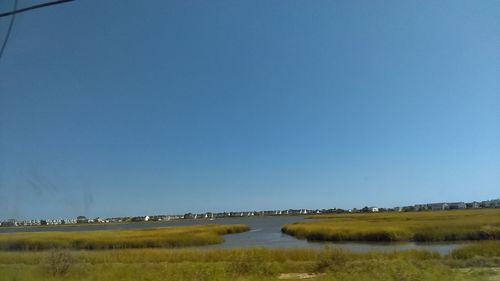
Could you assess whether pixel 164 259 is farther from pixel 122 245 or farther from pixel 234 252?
pixel 122 245

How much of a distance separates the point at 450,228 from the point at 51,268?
35.7m

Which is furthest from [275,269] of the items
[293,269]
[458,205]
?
[458,205]

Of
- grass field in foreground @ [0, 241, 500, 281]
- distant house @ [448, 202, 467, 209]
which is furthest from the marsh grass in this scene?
distant house @ [448, 202, 467, 209]

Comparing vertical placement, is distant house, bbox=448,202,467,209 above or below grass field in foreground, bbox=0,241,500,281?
above

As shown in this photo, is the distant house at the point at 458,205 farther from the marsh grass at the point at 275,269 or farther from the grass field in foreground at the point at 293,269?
the marsh grass at the point at 275,269

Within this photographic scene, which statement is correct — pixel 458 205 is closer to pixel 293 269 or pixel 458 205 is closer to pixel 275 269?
pixel 293 269

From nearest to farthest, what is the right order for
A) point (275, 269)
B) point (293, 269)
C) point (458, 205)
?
1. point (275, 269)
2. point (293, 269)
3. point (458, 205)

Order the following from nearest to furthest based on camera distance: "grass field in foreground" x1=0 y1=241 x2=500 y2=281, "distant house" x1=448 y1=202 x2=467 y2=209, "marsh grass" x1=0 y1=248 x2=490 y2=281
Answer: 1. "marsh grass" x1=0 y1=248 x2=490 y2=281
2. "grass field in foreground" x1=0 y1=241 x2=500 y2=281
3. "distant house" x1=448 y1=202 x2=467 y2=209

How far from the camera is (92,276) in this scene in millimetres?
19578

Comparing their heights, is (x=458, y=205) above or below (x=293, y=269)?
above

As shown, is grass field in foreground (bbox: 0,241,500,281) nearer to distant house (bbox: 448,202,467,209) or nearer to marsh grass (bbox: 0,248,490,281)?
marsh grass (bbox: 0,248,490,281)

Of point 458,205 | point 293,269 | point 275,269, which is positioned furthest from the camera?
point 458,205

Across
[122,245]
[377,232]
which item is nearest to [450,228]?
[377,232]

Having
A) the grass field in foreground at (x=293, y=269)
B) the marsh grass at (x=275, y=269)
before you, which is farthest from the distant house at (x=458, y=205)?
the marsh grass at (x=275, y=269)
